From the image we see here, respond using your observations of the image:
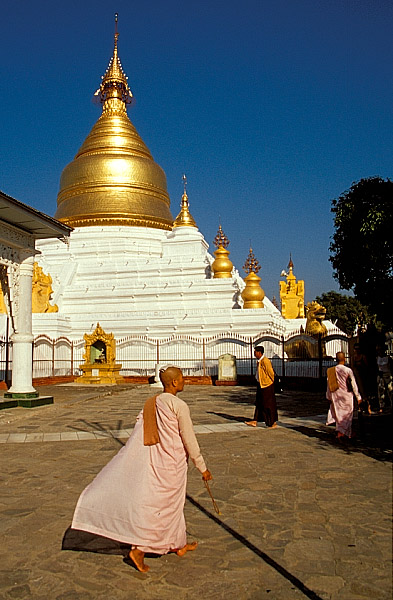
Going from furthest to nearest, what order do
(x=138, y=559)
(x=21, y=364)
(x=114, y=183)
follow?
(x=114, y=183) < (x=21, y=364) < (x=138, y=559)

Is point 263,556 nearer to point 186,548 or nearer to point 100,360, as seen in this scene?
point 186,548

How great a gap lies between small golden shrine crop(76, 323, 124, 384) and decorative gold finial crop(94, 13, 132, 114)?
23765 mm

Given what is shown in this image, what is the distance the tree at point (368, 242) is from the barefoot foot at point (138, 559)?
8.40 m

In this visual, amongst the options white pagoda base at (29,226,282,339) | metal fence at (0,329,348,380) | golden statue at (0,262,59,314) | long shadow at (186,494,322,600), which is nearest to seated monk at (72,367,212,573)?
long shadow at (186,494,322,600)

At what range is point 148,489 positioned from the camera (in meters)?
3.84

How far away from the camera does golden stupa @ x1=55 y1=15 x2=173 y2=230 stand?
35.8 meters

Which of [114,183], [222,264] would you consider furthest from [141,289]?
[114,183]

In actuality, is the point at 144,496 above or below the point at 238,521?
above

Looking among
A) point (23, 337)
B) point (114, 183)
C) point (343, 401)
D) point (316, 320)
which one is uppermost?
point (114, 183)

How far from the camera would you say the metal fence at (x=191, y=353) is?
21.6 meters

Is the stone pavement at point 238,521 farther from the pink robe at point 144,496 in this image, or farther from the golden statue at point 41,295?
the golden statue at point 41,295

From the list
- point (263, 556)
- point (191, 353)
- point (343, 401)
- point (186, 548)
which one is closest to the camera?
point (263, 556)

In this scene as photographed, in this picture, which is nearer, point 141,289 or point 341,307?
point 141,289

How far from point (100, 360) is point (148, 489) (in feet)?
64.0
